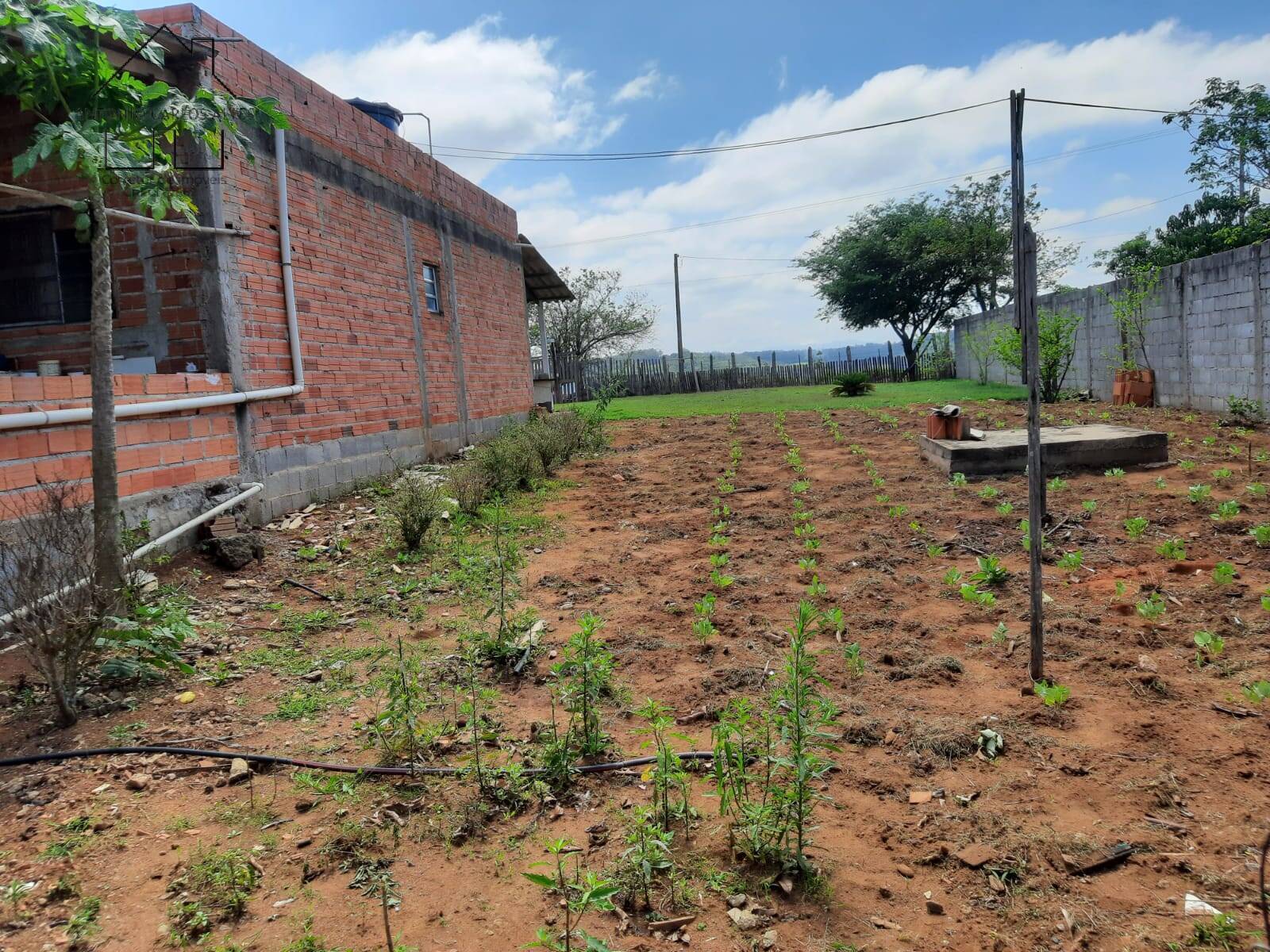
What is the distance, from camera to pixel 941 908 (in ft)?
6.76

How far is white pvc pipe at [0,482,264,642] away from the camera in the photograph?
3.17 meters

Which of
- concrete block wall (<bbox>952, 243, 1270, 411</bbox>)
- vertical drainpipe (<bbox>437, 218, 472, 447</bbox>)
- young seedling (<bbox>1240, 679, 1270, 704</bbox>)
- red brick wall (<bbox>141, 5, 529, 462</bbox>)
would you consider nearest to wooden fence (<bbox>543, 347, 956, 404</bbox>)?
concrete block wall (<bbox>952, 243, 1270, 411</bbox>)

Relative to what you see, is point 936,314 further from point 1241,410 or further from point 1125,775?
point 1125,775

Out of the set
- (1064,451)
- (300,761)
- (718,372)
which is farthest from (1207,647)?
(718,372)

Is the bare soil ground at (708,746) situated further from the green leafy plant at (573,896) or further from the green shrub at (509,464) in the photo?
the green shrub at (509,464)

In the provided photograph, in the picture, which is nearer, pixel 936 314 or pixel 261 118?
pixel 261 118

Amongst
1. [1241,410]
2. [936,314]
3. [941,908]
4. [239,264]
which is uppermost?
[936,314]

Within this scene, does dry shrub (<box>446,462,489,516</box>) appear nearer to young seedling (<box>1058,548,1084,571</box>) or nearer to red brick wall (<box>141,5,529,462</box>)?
red brick wall (<box>141,5,529,462</box>)

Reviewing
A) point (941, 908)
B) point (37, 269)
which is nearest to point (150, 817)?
point (941, 908)

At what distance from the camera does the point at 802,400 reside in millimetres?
21688

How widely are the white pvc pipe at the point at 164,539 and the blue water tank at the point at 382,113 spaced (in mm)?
5627

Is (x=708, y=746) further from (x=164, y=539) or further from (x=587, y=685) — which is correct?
(x=164, y=539)

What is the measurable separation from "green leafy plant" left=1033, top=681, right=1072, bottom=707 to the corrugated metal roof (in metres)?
13.7

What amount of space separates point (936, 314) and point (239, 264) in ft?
103
